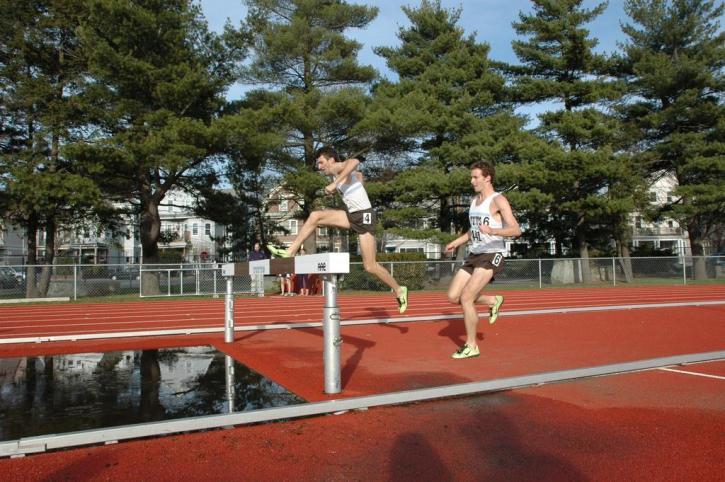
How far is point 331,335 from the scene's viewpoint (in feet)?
13.9

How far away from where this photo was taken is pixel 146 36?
2103cm

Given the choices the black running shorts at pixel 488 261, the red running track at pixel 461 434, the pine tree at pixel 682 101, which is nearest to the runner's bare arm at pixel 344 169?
the black running shorts at pixel 488 261

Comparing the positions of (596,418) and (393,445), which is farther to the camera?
(596,418)

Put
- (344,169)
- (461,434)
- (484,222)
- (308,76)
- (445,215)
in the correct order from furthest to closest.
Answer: (445,215)
(308,76)
(344,169)
(484,222)
(461,434)

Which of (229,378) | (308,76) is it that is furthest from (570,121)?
(229,378)

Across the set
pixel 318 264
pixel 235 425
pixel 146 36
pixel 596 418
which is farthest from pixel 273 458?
pixel 146 36

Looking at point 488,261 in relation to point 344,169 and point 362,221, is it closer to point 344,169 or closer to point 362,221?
point 362,221

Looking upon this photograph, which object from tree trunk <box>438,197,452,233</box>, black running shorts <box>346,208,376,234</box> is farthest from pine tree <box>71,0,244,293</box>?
black running shorts <box>346,208,376,234</box>

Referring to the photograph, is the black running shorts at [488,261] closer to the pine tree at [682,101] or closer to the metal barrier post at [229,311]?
the metal barrier post at [229,311]

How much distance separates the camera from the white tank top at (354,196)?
6.35 metres

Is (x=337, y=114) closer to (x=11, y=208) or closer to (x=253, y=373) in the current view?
(x=11, y=208)

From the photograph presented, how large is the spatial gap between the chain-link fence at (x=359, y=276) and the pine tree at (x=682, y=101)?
6.81m

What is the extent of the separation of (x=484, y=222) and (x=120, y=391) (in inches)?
153

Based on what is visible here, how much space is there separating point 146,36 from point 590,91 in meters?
22.5
